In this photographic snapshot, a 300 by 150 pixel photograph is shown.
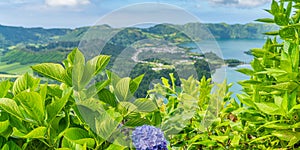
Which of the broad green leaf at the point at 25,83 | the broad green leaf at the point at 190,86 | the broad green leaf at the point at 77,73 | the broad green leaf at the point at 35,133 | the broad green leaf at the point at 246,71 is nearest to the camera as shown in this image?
the broad green leaf at the point at 35,133

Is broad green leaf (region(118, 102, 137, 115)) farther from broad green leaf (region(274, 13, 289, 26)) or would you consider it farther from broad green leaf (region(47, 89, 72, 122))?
broad green leaf (region(274, 13, 289, 26))

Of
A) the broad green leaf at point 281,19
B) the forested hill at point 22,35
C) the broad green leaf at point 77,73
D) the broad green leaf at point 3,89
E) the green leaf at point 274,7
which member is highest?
the green leaf at point 274,7

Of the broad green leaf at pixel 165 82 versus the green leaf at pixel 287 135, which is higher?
the broad green leaf at pixel 165 82

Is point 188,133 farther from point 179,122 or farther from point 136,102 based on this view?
point 136,102

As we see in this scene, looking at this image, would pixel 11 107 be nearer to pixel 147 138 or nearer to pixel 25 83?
pixel 25 83

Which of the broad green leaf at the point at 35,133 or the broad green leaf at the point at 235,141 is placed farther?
the broad green leaf at the point at 235,141

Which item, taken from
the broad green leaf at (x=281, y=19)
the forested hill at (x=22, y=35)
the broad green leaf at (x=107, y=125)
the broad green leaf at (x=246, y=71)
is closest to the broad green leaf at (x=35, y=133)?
the broad green leaf at (x=107, y=125)

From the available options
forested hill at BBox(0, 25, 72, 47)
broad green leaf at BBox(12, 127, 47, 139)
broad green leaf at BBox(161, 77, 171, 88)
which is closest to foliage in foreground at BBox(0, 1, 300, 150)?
broad green leaf at BBox(12, 127, 47, 139)

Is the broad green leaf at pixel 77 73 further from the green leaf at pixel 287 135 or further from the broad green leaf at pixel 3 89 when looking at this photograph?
the green leaf at pixel 287 135

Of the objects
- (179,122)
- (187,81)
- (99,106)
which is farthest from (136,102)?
(187,81)
